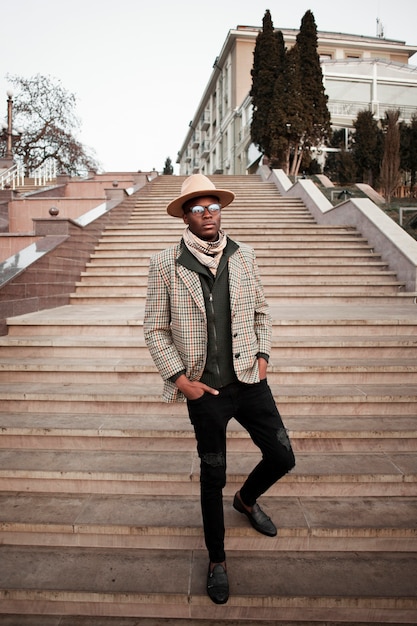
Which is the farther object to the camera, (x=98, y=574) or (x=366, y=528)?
(x=366, y=528)

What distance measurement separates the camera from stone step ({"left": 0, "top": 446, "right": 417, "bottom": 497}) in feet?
9.55

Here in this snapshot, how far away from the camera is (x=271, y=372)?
162 inches

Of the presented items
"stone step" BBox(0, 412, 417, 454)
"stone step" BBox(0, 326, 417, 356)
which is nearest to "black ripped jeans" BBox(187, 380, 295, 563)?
"stone step" BBox(0, 412, 417, 454)

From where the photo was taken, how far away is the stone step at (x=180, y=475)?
9.55 feet

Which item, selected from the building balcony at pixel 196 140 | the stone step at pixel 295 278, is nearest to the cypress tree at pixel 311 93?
the stone step at pixel 295 278

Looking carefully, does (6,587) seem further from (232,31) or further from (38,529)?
(232,31)

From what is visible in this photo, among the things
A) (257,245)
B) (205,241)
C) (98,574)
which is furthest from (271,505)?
(257,245)

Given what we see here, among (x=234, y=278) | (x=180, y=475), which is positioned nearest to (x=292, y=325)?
(x=180, y=475)

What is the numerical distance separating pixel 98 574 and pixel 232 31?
110 ft

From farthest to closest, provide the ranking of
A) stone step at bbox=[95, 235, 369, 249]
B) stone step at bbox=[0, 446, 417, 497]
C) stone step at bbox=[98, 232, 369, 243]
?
1. stone step at bbox=[98, 232, 369, 243]
2. stone step at bbox=[95, 235, 369, 249]
3. stone step at bbox=[0, 446, 417, 497]

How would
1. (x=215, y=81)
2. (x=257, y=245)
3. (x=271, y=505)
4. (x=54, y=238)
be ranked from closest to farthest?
(x=271, y=505) < (x=54, y=238) < (x=257, y=245) < (x=215, y=81)

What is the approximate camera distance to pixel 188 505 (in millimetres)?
2805

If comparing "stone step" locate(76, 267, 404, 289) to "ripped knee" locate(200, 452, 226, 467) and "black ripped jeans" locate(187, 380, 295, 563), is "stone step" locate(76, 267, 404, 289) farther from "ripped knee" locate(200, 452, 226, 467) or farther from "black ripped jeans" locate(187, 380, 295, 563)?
"ripped knee" locate(200, 452, 226, 467)

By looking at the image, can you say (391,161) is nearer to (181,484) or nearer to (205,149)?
(181,484)
